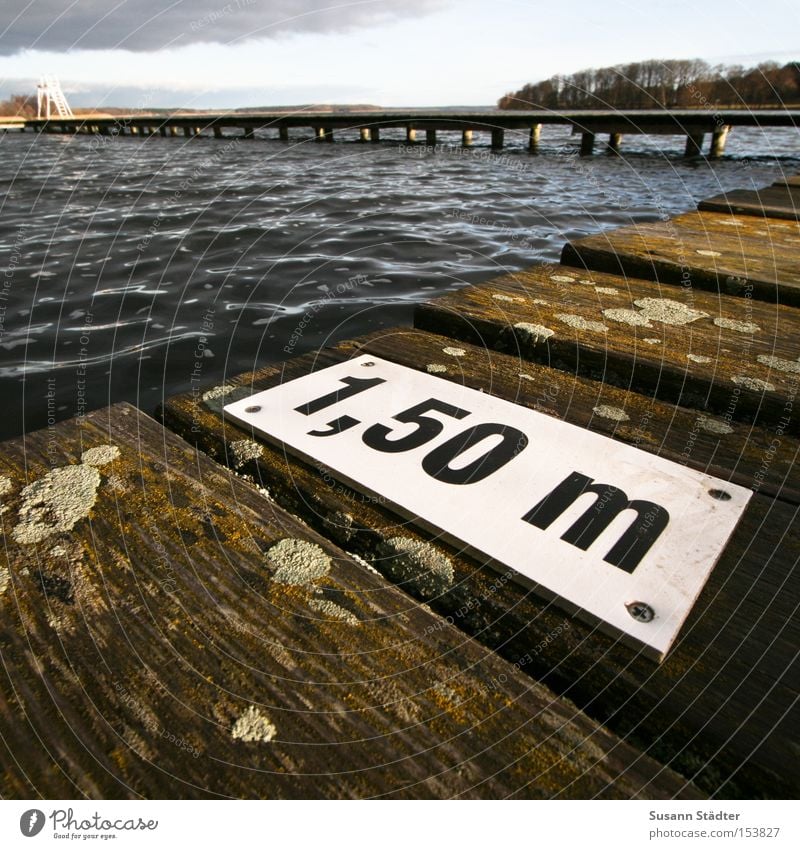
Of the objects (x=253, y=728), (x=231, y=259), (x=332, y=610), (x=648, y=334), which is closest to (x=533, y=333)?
(x=648, y=334)

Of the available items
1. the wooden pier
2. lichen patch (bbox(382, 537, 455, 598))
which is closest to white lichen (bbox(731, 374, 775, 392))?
the wooden pier

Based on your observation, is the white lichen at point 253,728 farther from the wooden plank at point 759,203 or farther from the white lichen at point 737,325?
the wooden plank at point 759,203

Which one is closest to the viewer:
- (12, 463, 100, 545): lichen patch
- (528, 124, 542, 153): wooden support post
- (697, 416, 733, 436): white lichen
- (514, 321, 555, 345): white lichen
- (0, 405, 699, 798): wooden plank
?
(0, 405, 699, 798): wooden plank

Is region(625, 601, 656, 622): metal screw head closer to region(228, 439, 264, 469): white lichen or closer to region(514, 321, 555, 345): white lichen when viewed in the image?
region(228, 439, 264, 469): white lichen

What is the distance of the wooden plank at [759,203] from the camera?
14.9 ft

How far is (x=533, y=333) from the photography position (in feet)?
7.32

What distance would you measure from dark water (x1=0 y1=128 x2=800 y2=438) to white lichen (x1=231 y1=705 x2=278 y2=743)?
9.71 feet

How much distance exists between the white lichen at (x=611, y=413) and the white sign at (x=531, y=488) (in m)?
0.17

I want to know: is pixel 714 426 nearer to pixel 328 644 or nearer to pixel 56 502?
pixel 328 644

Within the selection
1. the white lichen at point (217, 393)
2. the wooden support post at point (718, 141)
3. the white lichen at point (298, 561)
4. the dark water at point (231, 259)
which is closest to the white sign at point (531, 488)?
the white lichen at point (217, 393)

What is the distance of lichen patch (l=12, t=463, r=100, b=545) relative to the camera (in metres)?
1.29

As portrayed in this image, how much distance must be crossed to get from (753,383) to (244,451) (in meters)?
1.71

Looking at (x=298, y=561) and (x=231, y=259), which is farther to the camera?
(x=231, y=259)
